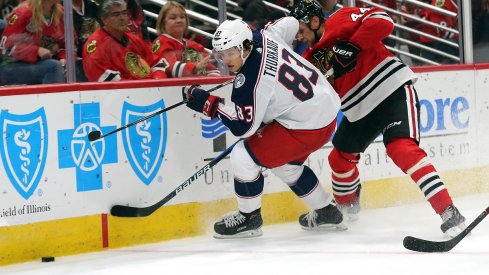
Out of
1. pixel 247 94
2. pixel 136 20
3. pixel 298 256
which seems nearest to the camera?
pixel 298 256

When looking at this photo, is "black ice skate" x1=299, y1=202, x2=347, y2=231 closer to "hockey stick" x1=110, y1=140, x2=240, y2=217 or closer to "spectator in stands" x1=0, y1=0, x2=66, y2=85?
"hockey stick" x1=110, y1=140, x2=240, y2=217

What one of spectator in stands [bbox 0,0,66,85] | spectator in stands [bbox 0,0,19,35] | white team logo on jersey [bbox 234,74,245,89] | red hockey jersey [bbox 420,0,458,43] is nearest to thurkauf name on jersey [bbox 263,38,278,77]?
white team logo on jersey [bbox 234,74,245,89]

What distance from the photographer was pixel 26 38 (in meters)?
5.20

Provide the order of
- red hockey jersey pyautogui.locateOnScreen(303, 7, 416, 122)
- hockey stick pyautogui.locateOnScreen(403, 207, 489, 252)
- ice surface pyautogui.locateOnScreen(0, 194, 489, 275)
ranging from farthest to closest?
red hockey jersey pyautogui.locateOnScreen(303, 7, 416, 122) → hockey stick pyautogui.locateOnScreen(403, 207, 489, 252) → ice surface pyautogui.locateOnScreen(0, 194, 489, 275)

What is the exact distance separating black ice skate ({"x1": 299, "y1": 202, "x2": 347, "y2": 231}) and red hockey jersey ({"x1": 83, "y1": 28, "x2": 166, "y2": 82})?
1006 mm

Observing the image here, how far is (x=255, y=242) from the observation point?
5426 mm

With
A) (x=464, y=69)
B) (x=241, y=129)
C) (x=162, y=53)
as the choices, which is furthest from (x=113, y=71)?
Result: (x=464, y=69)

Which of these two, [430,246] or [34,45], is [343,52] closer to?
[430,246]

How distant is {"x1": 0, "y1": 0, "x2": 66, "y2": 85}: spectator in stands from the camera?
5.11m

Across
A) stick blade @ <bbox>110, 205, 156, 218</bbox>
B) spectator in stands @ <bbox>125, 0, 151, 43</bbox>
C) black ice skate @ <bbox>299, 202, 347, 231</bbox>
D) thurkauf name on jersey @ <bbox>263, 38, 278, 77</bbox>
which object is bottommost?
black ice skate @ <bbox>299, 202, 347, 231</bbox>

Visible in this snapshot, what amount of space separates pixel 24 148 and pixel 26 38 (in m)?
0.51

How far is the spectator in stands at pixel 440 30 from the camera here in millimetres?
7004

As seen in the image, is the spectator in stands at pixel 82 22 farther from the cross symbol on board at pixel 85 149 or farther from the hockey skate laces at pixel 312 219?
the hockey skate laces at pixel 312 219

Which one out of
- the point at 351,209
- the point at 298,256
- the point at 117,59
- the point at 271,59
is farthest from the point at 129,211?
the point at 351,209
